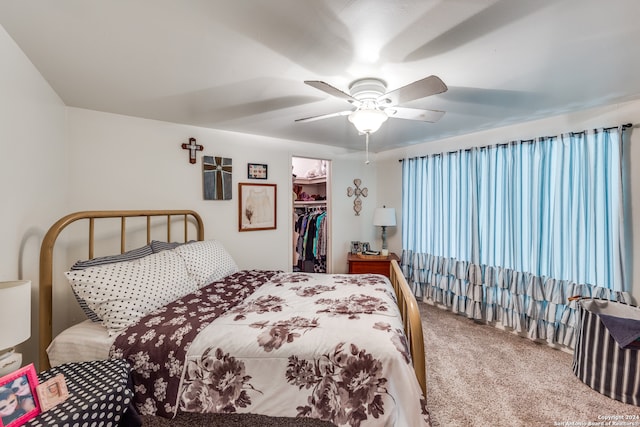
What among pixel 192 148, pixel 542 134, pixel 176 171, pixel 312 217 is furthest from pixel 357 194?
pixel 176 171

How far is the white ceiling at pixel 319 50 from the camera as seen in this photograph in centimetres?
118

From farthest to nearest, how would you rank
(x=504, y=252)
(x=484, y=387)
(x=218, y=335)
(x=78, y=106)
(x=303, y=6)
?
(x=504, y=252), (x=78, y=106), (x=484, y=387), (x=218, y=335), (x=303, y=6)

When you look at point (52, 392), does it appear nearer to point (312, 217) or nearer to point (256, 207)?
point (256, 207)

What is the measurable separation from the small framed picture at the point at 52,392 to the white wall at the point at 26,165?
0.34 meters

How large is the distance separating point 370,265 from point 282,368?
97.1 inches

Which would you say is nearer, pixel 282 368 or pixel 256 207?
pixel 282 368

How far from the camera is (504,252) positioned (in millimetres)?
2912

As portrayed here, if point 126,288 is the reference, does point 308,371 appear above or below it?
below

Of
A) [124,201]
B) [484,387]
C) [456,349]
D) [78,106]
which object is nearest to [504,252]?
[456,349]

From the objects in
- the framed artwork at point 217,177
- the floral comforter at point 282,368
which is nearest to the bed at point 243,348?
the floral comforter at point 282,368

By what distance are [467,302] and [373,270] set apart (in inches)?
46.9

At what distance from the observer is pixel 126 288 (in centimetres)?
162

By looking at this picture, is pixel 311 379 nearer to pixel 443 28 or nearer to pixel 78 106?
pixel 443 28

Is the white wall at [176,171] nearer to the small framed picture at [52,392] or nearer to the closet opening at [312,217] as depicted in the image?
the closet opening at [312,217]
